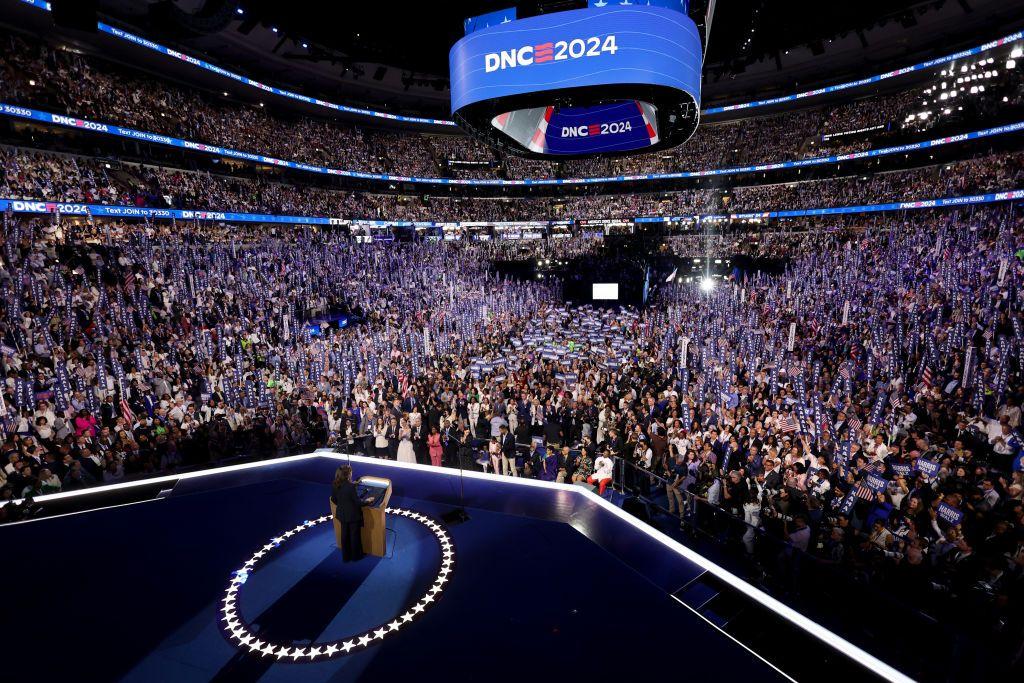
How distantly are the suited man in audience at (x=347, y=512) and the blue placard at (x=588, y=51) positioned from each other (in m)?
4.72

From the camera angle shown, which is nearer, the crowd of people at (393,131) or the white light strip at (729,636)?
the white light strip at (729,636)

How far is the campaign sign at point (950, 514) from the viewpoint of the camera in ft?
19.0

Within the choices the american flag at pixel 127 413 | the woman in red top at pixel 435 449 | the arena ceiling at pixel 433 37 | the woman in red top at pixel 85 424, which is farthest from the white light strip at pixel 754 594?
the arena ceiling at pixel 433 37

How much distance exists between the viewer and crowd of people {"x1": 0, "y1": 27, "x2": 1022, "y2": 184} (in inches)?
894

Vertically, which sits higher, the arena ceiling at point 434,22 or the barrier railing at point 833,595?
the arena ceiling at point 434,22

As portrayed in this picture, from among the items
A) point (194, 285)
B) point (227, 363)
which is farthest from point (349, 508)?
point (194, 285)

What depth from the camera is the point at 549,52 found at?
5.32 m

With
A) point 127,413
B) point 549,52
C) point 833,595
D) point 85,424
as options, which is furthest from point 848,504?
point 85,424

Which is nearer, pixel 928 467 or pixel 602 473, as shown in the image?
pixel 928 467

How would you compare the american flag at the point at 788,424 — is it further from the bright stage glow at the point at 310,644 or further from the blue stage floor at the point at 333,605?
the bright stage glow at the point at 310,644

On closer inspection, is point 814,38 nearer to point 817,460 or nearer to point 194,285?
point 817,460

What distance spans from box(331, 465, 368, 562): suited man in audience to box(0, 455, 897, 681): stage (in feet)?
0.59

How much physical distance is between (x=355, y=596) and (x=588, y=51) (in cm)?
626

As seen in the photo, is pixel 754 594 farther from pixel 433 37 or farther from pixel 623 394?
pixel 433 37
